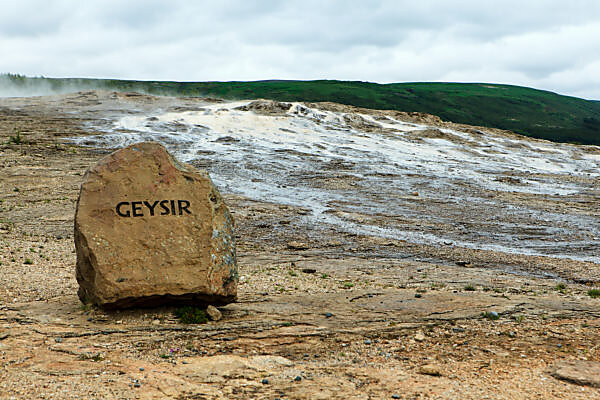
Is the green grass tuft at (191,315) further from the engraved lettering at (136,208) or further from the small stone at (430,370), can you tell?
the small stone at (430,370)

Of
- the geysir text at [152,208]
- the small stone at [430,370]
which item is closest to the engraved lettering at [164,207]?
the geysir text at [152,208]

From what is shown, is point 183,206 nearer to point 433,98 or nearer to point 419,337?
point 419,337

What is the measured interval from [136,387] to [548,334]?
19.2ft

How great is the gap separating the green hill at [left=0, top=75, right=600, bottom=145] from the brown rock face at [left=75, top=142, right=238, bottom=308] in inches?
2896

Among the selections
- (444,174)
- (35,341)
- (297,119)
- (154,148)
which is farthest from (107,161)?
(297,119)

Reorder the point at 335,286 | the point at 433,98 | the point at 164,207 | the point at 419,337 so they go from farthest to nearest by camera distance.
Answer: the point at 433,98
the point at 335,286
the point at 164,207
the point at 419,337

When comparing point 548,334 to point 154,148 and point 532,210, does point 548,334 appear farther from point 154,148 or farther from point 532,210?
point 532,210

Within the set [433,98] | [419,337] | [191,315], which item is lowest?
[191,315]

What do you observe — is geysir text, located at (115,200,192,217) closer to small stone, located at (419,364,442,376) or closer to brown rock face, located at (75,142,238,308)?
brown rock face, located at (75,142,238,308)

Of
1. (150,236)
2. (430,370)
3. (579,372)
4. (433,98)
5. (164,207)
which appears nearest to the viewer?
(579,372)

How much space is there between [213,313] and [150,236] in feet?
5.43

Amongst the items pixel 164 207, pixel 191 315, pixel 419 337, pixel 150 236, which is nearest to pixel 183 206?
pixel 164 207

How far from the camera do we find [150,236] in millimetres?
8180

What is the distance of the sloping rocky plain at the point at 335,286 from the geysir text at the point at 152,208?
163 cm
